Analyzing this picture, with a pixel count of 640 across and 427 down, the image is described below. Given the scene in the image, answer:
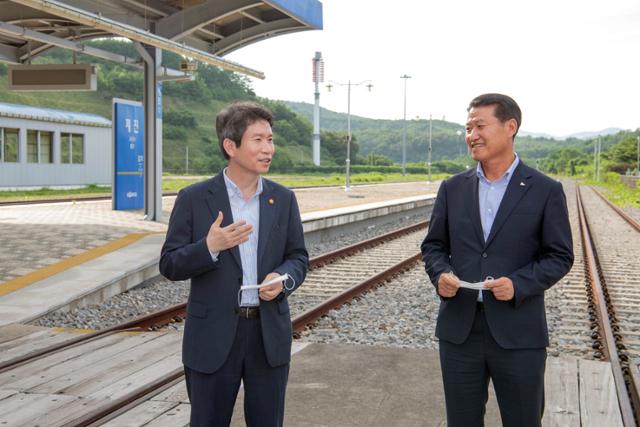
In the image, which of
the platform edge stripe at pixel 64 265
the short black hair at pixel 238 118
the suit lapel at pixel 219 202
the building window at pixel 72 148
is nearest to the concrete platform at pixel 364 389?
the suit lapel at pixel 219 202

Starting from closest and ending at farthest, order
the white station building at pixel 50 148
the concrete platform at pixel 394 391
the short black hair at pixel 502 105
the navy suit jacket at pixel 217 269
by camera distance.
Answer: the navy suit jacket at pixel 217 269 → the short black hair at pixel 502 105 → the concrete platform at pixel 394 391 → the white station building at pixel 50 148

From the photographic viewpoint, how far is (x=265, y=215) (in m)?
3.02

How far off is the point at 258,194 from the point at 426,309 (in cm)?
629

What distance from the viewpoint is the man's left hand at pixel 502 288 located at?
296cm

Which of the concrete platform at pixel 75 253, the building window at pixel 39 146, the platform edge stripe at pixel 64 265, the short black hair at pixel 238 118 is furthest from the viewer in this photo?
the building window at pixel 39 146

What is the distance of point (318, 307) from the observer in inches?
334

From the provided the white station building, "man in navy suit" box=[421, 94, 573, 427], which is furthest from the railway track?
the white station building

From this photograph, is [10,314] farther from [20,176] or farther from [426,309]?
[20,176]

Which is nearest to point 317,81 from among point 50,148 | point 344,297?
point 50,148

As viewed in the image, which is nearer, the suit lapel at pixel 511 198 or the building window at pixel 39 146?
the suit lapel at pixel 511 198

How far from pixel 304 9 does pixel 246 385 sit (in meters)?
12.9

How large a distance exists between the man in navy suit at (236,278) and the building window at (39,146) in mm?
26083

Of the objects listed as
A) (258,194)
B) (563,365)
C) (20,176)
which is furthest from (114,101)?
(258,194)

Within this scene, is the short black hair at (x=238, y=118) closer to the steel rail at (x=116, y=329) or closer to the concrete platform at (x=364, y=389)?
the concrete platform at (x=364, y=389)
